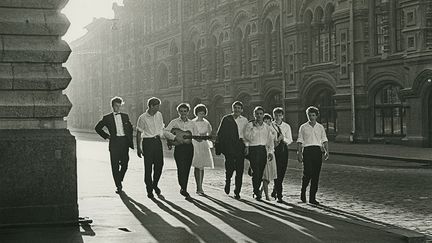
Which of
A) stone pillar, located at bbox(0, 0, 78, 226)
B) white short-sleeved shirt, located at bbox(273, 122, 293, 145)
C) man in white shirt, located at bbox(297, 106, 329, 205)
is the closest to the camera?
stone pillar, located at bbox(0, 0, 78, 226)

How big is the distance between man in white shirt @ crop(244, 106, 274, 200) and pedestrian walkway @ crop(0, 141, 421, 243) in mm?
450

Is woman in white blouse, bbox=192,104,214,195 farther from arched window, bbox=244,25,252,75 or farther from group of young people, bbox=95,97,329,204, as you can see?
arched window, bbox=244,25,252,75

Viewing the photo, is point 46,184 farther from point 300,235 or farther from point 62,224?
point 300,235

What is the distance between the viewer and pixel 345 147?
3062 cm

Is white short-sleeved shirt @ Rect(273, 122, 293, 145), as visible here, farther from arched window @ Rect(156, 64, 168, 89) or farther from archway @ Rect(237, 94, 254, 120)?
arched window @ Rect(156, 64, 168, 89)

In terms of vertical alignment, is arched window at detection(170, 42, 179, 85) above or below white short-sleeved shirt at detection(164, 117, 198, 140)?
above

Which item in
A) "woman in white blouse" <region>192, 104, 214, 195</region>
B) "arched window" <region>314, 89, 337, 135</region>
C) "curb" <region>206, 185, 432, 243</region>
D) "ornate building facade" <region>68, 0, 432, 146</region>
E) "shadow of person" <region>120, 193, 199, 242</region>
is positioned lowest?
"curb" <region>206, 185, 432, 243</region>

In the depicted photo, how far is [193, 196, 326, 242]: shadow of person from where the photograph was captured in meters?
8.23

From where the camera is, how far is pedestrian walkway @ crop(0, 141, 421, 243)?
808cm

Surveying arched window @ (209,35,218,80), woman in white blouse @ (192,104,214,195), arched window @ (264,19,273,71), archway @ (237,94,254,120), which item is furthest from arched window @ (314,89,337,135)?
woman in white blouse @ (192,104,214,195)

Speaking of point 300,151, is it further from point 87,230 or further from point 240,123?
point 87,230

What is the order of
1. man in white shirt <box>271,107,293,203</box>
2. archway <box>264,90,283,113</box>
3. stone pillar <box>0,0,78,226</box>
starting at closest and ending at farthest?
stone pillar <box>0,0,78,226</box>
man in white shirt <box>271,107,293,203</box>
archway <box>264,90,283,113</box>

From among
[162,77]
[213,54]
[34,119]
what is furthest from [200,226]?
[162,77]

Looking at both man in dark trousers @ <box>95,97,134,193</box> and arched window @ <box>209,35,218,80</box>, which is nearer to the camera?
man in dark trousers @ <box>95,97,134,193</box>
